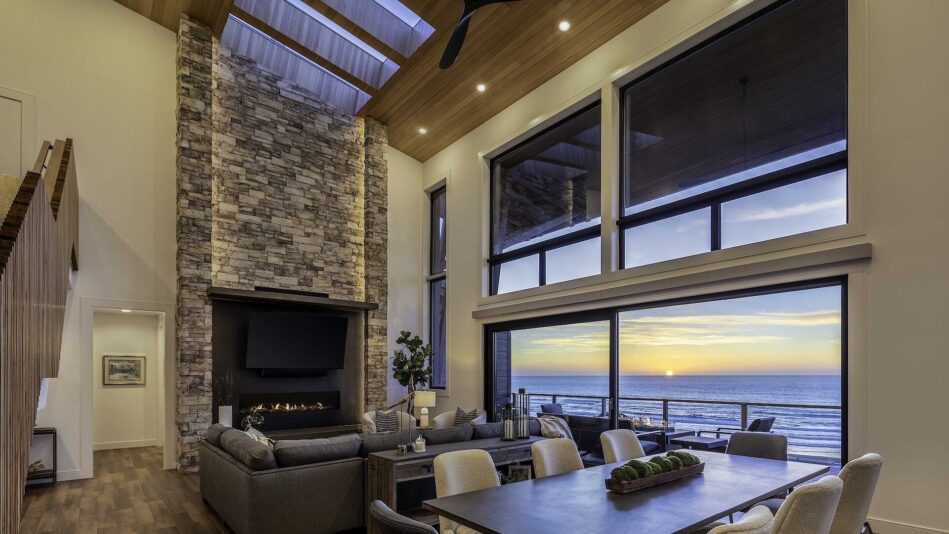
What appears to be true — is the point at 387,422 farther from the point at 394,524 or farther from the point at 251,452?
the point at 394,524

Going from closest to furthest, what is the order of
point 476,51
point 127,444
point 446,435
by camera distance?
point 446,435, point 476,51, point 127,444

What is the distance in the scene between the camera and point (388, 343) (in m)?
9.77

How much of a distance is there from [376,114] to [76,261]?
4925 mm

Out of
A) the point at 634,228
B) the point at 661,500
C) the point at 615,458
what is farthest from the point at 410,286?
the point at 661,500

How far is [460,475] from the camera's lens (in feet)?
10.4

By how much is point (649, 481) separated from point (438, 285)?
24.3ft

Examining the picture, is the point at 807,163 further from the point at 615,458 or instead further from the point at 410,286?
the point at 410,286

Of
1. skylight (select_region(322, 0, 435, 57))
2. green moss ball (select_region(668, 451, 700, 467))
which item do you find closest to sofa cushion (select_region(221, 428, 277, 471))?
green moss ball (select_region(668, 451, 700, 467))

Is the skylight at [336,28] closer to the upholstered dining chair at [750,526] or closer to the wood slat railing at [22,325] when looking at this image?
the wood slat railing at [22,325]

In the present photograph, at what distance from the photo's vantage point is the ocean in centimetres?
540

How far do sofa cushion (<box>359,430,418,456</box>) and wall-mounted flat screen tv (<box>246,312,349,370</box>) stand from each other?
13.2ft

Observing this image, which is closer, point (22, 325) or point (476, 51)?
point (22, 325)

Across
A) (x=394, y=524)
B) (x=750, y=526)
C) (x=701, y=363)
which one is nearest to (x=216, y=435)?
(x=394, y=524)

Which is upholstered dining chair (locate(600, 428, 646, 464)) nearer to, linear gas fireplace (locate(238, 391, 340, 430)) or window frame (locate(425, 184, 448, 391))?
window frame (locate(425, 184, 448, 391))
